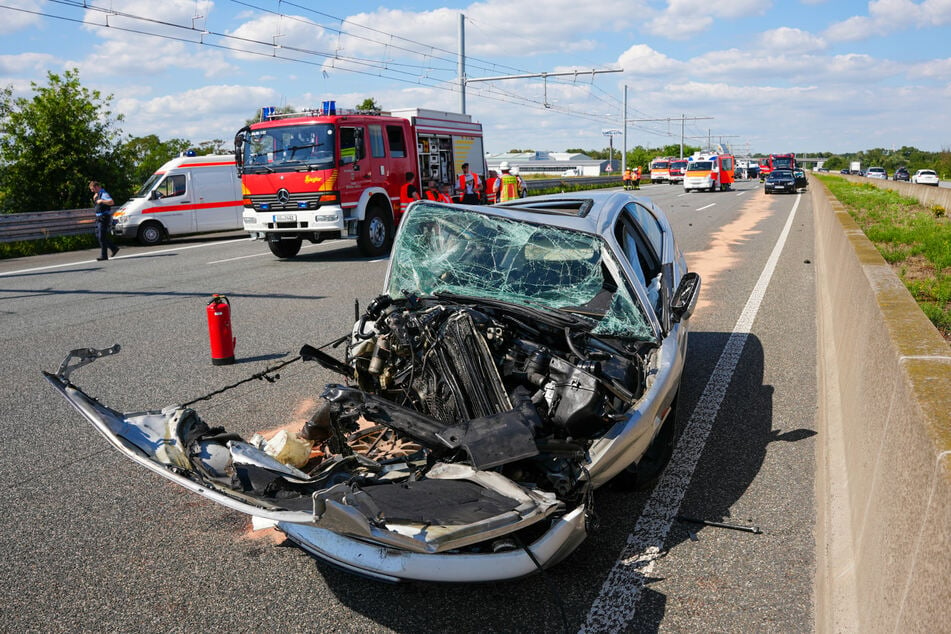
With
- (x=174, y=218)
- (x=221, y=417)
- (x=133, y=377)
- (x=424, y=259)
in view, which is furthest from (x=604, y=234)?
(x=174, y=218)

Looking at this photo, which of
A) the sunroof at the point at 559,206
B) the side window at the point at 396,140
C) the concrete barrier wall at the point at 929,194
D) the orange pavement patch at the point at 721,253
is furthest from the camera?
the concrete barrier wall at the point at 929,194

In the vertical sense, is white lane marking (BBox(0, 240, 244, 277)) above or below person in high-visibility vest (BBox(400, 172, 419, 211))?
below

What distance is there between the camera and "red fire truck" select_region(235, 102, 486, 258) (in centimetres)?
1427

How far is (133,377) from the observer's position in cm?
659

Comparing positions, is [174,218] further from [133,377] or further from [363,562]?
[363,562]

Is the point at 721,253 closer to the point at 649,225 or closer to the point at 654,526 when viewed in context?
the point at 649,225

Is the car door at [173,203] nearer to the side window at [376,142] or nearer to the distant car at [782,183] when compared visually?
the side window at [376,142]

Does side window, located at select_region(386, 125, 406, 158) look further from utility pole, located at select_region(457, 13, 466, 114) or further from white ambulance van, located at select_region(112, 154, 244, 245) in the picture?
utility pole, located at select_region(457, 13, 466, 114)

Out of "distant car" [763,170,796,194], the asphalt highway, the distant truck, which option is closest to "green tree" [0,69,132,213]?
the asphalt highway

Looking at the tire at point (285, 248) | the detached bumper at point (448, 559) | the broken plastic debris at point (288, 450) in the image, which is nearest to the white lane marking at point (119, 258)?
the tire at point (285, 248)

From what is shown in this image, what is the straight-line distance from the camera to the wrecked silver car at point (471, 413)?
2.84 meters

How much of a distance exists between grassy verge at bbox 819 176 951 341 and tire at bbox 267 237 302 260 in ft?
34.4

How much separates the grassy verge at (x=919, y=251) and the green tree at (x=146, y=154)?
60.5 ft

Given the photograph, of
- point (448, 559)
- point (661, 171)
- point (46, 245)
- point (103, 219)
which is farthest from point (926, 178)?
point (448, 559)
